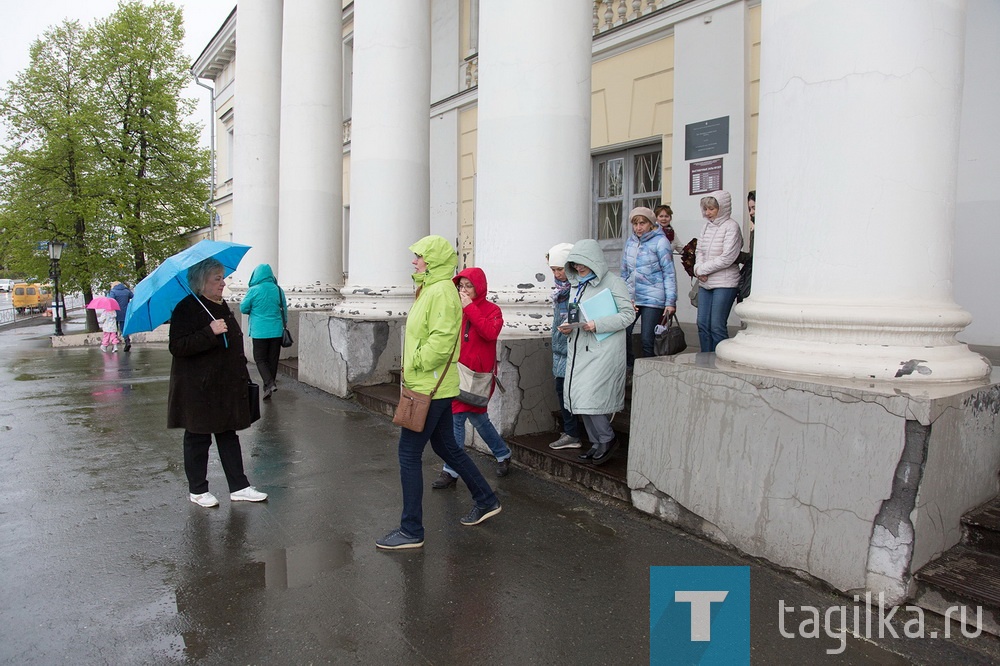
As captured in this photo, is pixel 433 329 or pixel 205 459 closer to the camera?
pixel 433 329

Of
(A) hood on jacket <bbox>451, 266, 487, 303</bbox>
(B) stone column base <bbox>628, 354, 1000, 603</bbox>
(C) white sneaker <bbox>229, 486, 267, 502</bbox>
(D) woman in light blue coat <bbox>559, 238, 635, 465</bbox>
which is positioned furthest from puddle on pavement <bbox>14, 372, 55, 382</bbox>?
(B) stone column base <bbox>628, 354, 1000, 603</bbox>

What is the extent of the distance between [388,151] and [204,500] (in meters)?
4.92

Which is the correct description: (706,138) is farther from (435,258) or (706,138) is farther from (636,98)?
(435,258)

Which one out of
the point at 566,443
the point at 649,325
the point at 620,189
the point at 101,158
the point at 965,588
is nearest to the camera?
the point at 965,588

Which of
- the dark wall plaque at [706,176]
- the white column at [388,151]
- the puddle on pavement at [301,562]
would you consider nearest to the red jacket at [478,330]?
the puddle on pavement at [301,562]

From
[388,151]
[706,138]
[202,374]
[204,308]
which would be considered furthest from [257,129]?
[202,374]

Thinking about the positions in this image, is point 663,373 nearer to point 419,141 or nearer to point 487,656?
point 487,656

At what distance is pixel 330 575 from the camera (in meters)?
3.30

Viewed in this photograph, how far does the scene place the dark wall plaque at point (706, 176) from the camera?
7871 mm

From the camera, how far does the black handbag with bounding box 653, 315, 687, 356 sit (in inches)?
193

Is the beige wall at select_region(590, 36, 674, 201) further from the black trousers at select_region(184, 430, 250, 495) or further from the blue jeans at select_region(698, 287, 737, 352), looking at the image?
the black trousers at select_region(184, 430, 250, 495)

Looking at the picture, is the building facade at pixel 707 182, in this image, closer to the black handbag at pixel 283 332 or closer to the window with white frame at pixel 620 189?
the window with white frame at pixel 620 189

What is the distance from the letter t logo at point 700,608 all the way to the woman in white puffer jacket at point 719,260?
2.52 metres

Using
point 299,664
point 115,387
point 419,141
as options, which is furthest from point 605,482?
point 115,387
